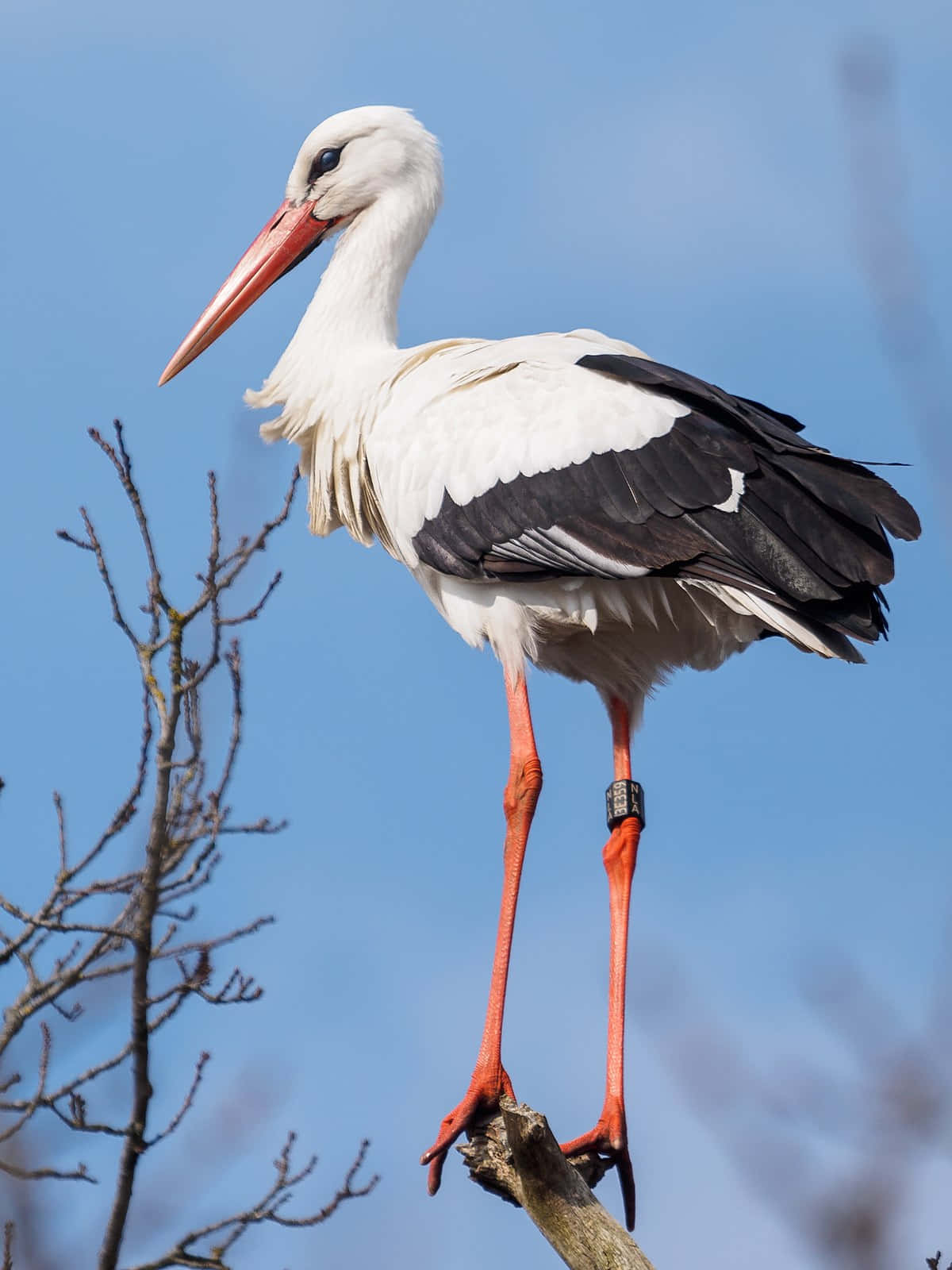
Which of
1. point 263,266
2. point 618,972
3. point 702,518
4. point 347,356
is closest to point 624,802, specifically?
point 618,972

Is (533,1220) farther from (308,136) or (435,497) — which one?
(308,136)

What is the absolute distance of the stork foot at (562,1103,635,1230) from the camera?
6.30m

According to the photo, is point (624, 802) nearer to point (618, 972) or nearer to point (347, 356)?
point (618, 972)

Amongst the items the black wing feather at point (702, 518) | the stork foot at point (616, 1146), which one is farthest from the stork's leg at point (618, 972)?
the black wing feather at point (702, 518)

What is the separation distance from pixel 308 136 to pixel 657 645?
3.09m

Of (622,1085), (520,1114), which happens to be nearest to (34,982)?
(520,1114)

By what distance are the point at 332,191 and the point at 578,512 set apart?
2.50 m

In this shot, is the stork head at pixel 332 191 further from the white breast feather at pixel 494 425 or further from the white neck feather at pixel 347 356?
the white breast feather at pixel 494 425

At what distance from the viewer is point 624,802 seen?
7.23m

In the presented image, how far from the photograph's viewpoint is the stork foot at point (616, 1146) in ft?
20.7

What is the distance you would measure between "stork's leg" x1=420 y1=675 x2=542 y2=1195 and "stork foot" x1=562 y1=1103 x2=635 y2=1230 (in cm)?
34

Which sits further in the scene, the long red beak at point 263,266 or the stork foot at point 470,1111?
the long red beak at point 263,266

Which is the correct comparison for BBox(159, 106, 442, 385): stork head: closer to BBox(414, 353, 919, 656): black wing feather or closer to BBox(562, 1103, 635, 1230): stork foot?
BBox(414, 353, 919, 656): black wing feather

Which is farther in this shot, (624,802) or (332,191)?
(332,191)
